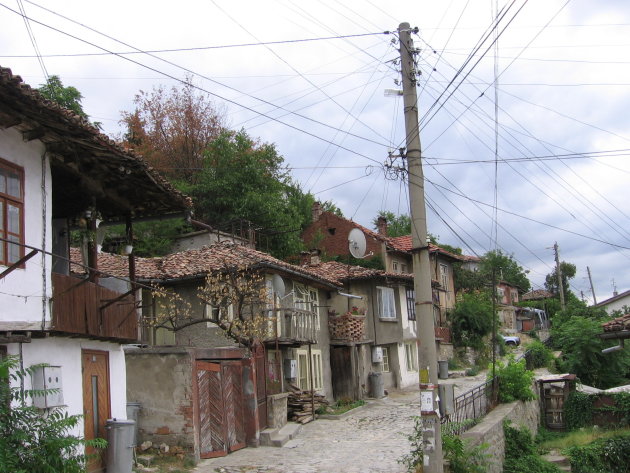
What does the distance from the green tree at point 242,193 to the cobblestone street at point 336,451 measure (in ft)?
41.6

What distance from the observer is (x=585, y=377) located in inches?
1017

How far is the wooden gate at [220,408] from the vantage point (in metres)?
15.4

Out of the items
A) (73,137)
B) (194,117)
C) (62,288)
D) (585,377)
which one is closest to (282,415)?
(62,288)

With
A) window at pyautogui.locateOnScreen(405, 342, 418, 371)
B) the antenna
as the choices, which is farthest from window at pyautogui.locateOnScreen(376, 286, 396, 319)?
the antenna

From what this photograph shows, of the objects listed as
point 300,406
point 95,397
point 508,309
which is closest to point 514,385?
point 300,406

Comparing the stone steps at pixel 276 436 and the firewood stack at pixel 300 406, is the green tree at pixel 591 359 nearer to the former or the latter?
the firewood stack at pixel 300 406

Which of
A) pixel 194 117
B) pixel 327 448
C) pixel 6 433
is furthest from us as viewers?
pixel 194 117

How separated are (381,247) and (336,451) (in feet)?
70.0

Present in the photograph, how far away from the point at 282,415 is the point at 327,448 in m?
2.65

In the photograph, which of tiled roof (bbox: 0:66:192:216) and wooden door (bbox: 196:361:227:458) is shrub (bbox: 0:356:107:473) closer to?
tiled roof (bbox: 0:66:192:216)

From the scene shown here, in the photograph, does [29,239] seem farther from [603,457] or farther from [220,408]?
[603,457]

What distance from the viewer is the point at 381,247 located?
37.1 meters

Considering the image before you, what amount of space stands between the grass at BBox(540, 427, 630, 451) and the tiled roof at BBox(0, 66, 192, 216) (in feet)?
43.4

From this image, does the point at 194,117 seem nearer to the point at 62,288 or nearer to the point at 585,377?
the point at 585,377
